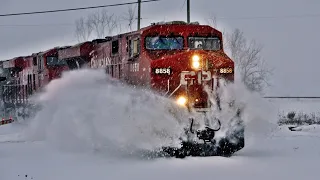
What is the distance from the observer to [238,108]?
11758 mm

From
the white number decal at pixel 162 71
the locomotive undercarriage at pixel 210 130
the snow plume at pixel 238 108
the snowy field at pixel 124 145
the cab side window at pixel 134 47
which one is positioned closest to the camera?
the snowy field at pixel 124 145

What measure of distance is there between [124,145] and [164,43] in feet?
8.61

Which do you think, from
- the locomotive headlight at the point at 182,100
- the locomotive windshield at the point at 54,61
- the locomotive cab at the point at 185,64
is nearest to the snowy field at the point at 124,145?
the locomotive headlight at the point at 182,100

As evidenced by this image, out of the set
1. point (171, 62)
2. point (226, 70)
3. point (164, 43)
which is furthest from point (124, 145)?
point (226, 70)

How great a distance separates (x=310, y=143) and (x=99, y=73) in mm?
6114

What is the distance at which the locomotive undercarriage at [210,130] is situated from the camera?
11367 millimetres

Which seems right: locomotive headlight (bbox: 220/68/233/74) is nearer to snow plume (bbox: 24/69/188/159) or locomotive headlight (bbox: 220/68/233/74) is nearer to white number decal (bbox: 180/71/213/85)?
white number decal (bbox: 180/71/213/85)

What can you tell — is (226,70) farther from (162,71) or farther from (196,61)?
(162,71)

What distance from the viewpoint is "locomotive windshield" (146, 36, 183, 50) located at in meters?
12.6

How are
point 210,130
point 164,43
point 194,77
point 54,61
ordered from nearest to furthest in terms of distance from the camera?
point 210,130, point 194,77, point 164,43, point 54,61

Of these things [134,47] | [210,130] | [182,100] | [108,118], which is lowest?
[210,130]

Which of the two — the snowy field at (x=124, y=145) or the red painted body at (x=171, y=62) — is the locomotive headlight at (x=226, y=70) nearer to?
the red painted body at (x=171, y=62)

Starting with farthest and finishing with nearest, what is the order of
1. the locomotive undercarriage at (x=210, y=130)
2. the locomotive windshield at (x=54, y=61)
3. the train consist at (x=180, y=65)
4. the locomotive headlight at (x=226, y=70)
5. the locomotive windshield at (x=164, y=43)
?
the locomotive windshield at (x=54, y=61), the locomotive windshield at (x=164, y=43), the locomotive headlight at (x=226, y=70), the train consist at (x=180, y=65), the locomotive undercarriage at (x=210, y=130)

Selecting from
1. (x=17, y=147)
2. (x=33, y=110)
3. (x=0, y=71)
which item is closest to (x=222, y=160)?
(x=17, y=147)
